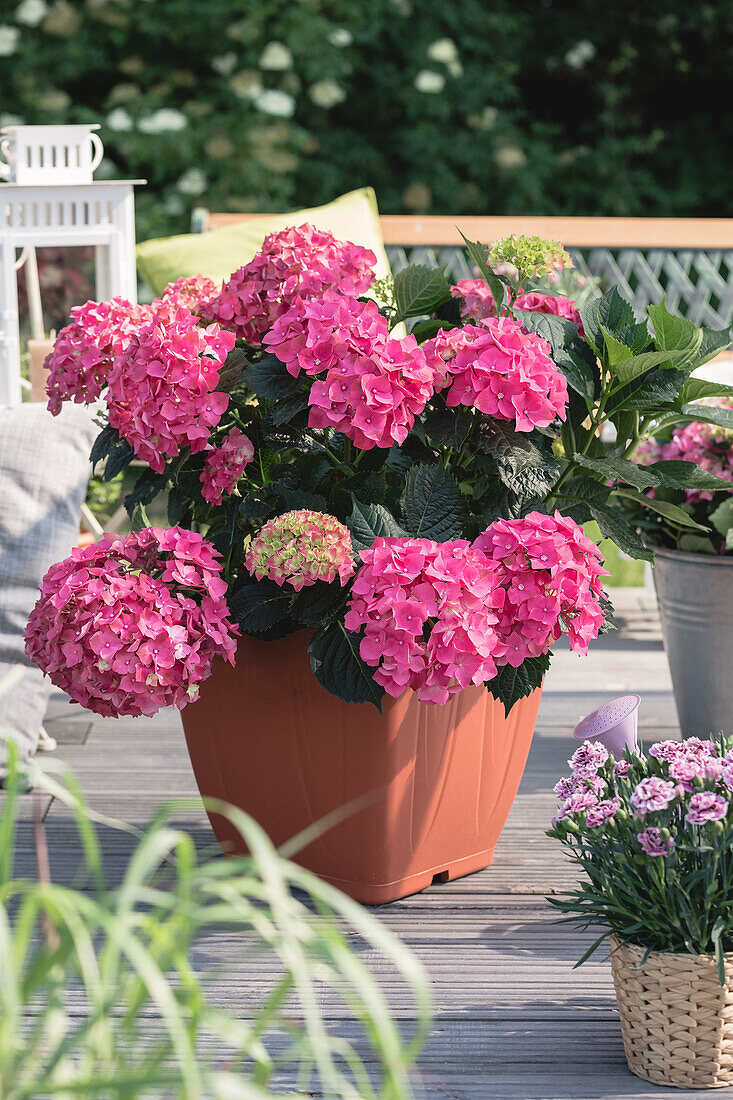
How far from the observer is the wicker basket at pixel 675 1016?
45.1 inches

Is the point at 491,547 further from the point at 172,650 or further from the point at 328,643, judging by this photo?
the point at 172,650

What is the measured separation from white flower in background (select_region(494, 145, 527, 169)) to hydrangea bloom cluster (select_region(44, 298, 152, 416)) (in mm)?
4280

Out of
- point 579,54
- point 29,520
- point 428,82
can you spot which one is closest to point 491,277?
point 29,520

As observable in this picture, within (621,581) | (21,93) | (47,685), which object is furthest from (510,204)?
(47,685)

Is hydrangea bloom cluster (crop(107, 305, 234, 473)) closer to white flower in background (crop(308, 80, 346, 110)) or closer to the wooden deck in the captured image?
the wooden deck

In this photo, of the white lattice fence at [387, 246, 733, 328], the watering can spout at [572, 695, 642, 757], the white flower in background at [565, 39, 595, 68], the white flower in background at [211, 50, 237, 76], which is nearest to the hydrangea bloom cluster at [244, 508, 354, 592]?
the watering can spout at [572, 695, 642, 757]

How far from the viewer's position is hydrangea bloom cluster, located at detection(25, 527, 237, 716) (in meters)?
1.31

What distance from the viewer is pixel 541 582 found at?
4.17ft

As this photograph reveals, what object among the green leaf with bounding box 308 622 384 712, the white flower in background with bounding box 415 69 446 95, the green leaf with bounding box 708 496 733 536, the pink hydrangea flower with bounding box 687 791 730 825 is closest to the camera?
the pink hydrangea flower with bounding box 687 791 730 825

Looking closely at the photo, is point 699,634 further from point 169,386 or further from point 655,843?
point 169,386

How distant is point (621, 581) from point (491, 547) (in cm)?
210

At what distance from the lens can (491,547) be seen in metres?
1.32

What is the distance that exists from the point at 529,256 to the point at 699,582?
27.3 inches

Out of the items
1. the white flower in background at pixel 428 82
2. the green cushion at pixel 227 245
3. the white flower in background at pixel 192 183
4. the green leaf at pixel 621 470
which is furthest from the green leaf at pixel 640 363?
the white flower in background at pixel 428 82
